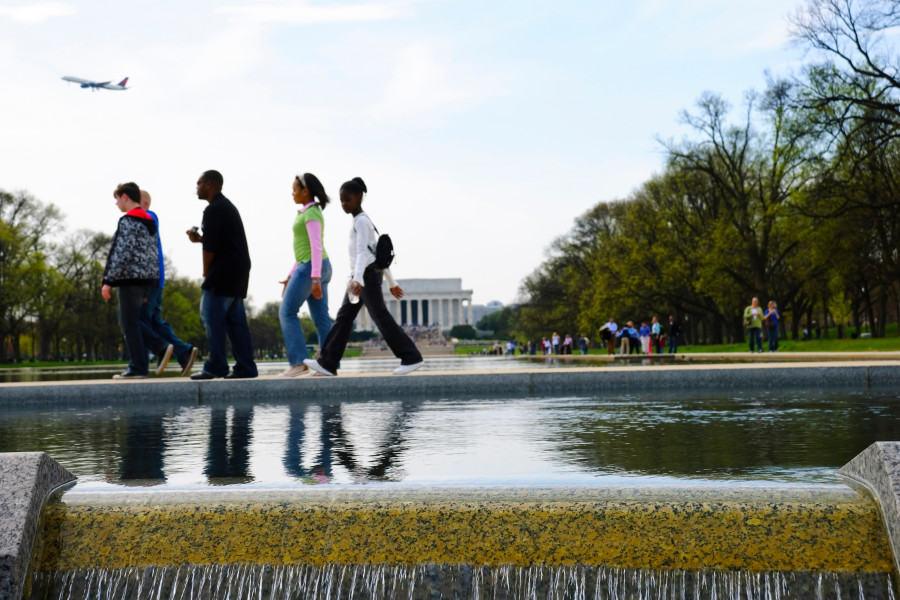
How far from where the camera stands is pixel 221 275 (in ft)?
31.9

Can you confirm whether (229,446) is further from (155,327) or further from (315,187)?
(155,327)

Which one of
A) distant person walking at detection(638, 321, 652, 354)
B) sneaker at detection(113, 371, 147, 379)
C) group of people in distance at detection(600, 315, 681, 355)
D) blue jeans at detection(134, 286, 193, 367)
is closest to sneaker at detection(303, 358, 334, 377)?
blue jeans at detection(134, 286, 193, 367)

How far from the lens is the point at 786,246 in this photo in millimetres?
46344

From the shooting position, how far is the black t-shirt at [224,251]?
32.0ft

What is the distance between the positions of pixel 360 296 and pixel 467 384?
1.41 metres

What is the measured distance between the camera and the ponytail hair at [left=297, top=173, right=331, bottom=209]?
10359 millimetres

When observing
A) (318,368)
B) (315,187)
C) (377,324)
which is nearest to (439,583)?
(377,324)

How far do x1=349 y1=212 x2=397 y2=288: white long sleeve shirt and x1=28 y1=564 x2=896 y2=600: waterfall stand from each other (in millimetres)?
6682

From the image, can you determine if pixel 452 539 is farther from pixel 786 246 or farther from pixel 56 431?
pixel 786 246

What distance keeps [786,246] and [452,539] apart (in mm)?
46738

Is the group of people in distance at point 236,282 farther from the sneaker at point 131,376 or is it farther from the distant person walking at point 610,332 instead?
the distant person walking at point 610,332

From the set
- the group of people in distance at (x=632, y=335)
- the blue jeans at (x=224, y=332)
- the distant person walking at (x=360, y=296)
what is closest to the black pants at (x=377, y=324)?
the distant person walking at (x=360, y=296)

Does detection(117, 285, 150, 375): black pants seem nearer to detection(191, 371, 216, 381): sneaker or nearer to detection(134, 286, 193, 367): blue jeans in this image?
detection(134, 286, 193, 367): blue jeans

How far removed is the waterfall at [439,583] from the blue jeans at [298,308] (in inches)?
289
